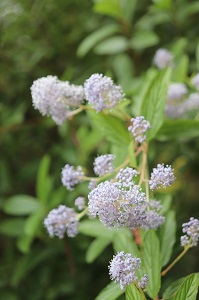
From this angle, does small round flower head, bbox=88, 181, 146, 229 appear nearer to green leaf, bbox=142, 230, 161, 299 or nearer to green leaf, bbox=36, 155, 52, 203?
green leaf, bbox=142, 230, 161, 299

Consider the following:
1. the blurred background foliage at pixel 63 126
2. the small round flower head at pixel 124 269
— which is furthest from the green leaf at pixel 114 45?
the small round flower head at pixel 124 269

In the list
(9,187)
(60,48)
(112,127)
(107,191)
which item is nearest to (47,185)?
(9,187)

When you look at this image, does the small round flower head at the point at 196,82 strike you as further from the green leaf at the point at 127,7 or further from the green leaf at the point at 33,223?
the green leaf at the point at 33,223

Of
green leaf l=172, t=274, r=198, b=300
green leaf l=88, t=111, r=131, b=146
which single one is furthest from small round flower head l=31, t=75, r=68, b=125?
green leaf l=172, t=274, r=198, b=300

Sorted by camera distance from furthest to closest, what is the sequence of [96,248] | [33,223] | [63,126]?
[63,126], [33,223], [96,248]

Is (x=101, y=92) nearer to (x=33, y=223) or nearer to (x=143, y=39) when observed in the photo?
(x=33, y=223)

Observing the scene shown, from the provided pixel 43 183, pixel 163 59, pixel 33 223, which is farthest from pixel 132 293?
pixel 163 59
